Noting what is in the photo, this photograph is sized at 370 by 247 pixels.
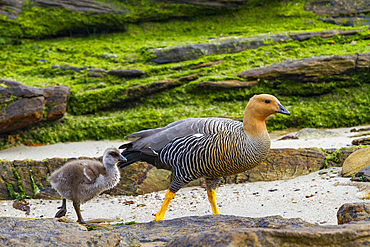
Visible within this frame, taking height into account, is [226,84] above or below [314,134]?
above

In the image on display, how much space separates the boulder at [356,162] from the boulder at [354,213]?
337 centimetres

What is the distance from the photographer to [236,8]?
54.3ft

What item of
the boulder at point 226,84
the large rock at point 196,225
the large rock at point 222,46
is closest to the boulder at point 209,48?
the large rock at point 222,46

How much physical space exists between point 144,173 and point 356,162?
375cm


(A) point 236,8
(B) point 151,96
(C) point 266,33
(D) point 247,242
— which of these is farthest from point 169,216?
(A) point 236,8

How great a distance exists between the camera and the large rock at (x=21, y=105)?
9484mm

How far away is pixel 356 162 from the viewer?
21.2 feet

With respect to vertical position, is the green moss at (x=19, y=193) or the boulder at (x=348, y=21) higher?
the boulder at (x=348, y=21)

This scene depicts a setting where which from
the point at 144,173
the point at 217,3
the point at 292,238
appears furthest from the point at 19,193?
the point at 217,3

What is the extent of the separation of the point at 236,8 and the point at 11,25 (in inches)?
371

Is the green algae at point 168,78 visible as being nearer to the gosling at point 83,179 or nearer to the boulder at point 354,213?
the gosling at point 83,179

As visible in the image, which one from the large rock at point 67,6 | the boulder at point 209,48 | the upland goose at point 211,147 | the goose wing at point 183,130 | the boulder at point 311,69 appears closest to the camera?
the upland goose at point 211,147

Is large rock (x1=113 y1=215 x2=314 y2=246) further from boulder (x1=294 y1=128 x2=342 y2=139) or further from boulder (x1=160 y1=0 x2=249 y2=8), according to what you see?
boulder (x1=160 y1=0 x2=249 y2=8)

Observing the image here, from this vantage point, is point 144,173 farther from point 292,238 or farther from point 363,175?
point 292,238
